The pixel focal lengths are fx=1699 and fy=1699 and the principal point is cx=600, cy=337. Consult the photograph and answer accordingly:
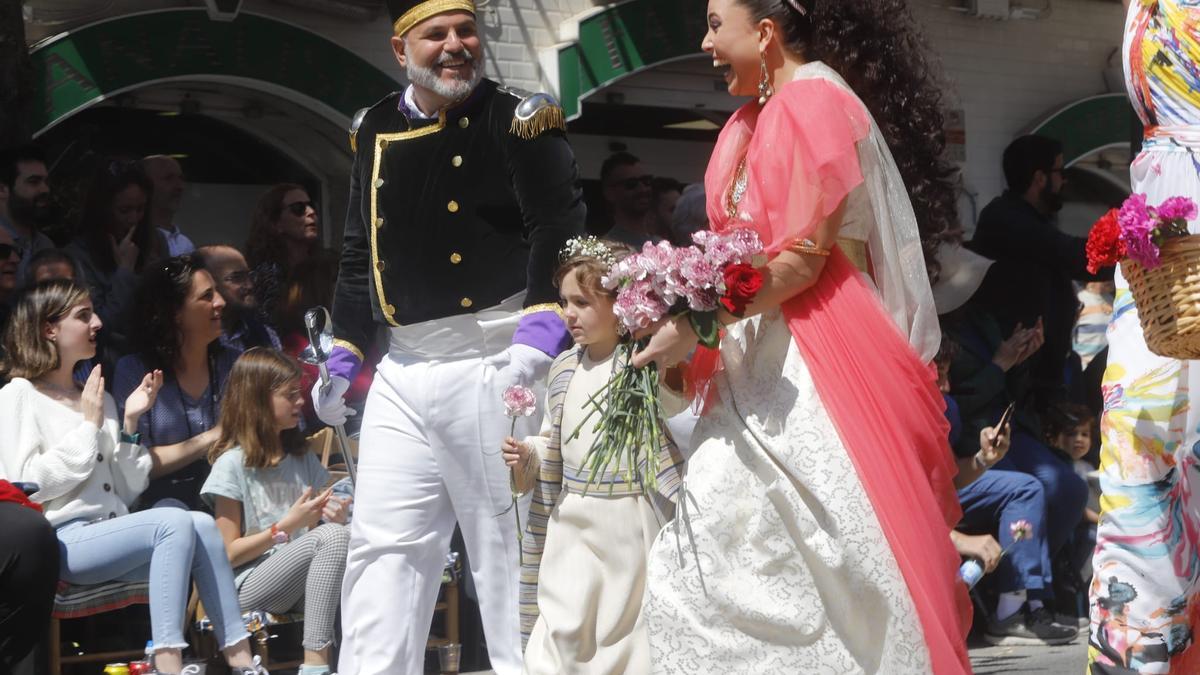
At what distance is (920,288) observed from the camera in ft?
13.3

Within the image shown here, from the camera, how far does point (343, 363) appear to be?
519 centimetres

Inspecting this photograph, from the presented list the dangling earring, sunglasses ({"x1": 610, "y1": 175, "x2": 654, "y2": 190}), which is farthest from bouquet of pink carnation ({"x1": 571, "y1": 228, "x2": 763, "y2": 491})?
sunglasses ({"x1": 610, "y1": 175, "x2": 654, "y2": 190})

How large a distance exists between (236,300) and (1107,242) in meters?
4.62

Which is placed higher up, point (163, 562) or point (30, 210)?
point (30, 210)

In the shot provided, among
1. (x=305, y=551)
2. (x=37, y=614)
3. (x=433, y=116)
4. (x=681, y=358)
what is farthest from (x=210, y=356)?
(x=681, y=358)

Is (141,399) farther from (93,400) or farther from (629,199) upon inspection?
(629,199)

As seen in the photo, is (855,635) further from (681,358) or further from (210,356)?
(210,356)

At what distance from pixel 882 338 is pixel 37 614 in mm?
3191

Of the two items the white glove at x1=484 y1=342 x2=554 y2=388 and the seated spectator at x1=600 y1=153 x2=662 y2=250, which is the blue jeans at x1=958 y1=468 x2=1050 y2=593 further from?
the white glove at x1=484 y1=342 x2=554 y2=388

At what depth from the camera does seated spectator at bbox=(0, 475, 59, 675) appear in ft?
18.1

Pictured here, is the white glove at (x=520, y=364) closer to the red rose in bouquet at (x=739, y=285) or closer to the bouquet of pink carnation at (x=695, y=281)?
the bouquet of pink carnation at (x=695, y=281)

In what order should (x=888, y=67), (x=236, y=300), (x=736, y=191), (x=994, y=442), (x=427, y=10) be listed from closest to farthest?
(x=736, y=191)
(x=888, y=67)
(x=427, y=10)
(x=994, y=442)
(x=236, y=300)

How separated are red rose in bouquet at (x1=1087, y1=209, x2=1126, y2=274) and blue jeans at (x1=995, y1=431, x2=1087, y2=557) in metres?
4.46

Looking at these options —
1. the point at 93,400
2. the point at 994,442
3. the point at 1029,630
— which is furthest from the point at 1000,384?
the point at 93,400
